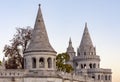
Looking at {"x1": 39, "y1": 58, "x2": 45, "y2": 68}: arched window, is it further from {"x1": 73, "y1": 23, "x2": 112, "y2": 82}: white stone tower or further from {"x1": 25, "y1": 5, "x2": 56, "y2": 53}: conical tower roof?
{"x1": 73, "y1": 23, "x2": 112, "y2": 82}: white stone tower

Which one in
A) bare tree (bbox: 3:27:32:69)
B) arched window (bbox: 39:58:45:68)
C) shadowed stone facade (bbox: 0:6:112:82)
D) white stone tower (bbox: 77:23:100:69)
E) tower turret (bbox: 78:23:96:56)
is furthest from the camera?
tower turret (bbox: 78:23:96:56)

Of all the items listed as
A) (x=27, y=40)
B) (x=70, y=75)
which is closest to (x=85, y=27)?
(x=27, y=40)

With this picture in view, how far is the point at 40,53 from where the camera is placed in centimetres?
5488

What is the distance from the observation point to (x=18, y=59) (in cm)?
6656

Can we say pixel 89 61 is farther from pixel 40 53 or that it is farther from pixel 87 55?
pixel 40 53

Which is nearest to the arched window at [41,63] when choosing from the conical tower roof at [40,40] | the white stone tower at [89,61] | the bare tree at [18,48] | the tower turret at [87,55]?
the conical tower roof at [40,40]

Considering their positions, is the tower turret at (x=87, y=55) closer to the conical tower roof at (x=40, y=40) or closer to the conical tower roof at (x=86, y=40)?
the conical tower roof at (x=86, y=40)

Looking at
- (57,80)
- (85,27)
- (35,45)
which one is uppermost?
(85,27)

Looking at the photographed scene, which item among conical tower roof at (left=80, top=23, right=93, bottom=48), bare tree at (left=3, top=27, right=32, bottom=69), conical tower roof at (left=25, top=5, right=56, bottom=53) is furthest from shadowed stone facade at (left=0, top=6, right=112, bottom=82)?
conical tower roof at (left=80, top=23, right=93, bottom=48)

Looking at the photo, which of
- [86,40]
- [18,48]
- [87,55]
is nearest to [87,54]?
[87,55]

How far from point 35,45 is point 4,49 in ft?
44.7

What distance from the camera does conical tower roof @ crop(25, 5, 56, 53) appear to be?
55.0 m

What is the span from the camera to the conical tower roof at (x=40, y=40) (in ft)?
180

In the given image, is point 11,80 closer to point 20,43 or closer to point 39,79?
point 39,79
